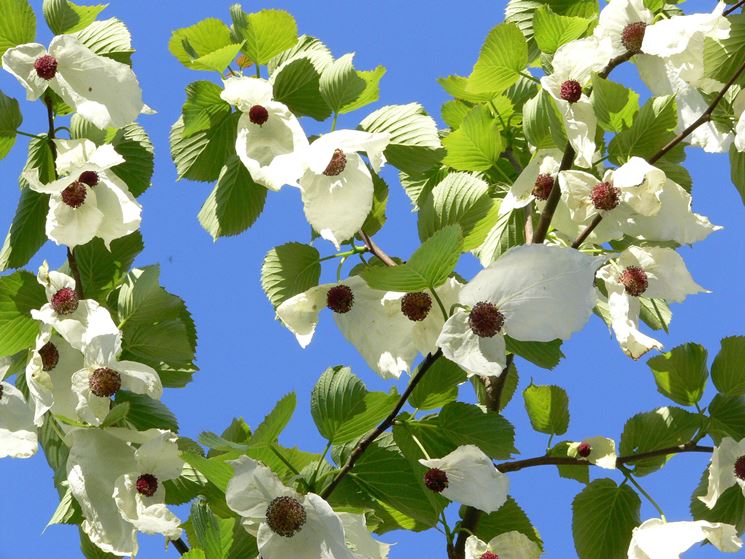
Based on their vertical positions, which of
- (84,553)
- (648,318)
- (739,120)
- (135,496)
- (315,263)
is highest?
(739,120)

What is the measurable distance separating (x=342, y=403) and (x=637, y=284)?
0.33 m

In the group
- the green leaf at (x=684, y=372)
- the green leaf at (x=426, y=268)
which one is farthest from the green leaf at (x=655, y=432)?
the green leaf at (x=426, y=268)

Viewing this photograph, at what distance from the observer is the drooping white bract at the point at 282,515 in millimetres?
863

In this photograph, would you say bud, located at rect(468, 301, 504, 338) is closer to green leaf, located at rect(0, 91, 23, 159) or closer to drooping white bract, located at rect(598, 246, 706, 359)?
drooping white bract, located at rect(598, 246, 706, 359)

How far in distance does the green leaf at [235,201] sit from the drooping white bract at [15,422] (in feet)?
0.96

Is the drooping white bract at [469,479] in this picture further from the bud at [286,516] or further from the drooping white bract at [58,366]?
the drooping white bract at [58,366]

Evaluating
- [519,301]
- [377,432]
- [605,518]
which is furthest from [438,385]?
[605,518]

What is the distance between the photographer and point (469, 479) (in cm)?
98

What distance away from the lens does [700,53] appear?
103cm

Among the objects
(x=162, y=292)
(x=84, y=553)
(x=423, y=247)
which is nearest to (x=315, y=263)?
(x=162, y=292)

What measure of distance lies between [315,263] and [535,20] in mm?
381

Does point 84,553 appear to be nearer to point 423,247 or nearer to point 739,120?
point 423,247

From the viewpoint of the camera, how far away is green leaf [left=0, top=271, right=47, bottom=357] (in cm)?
109

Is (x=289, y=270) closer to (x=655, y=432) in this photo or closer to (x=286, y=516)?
(x=286, y=516)
